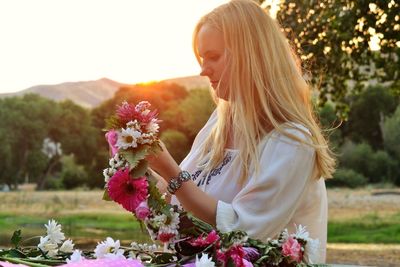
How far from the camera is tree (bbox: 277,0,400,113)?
672cm

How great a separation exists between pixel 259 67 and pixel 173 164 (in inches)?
14.2

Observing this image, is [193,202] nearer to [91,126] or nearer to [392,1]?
[392,1]

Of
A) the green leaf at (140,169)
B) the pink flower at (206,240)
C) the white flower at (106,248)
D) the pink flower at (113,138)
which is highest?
the pink flower at (113,138)

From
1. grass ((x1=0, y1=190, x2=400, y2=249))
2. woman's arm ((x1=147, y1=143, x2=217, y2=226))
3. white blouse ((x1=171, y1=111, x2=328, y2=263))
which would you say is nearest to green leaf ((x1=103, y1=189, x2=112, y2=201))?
woman's arm ((x1=147, y1=143, x2=217, y2=226))

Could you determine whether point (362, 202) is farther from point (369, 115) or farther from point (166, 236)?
point (166, 236)

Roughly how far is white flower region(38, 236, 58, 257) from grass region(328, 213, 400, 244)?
18408mm

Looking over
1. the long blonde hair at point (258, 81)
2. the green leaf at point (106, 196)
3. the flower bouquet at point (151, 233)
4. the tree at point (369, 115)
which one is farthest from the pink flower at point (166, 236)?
the tree at point (369, 115)

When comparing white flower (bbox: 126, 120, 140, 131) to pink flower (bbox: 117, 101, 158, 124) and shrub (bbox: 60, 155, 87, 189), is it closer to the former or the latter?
pink flower (bbox: 117, 101, 158, 124)

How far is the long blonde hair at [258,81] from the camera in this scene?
5.60 feet

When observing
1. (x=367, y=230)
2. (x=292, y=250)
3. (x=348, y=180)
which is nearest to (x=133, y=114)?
(x=292, y=250)

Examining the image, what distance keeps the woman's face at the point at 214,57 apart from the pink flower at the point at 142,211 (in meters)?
0.54

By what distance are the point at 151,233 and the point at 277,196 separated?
16.7 inches

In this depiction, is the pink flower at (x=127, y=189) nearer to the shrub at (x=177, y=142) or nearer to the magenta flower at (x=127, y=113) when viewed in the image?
the magenta flower at (x=127, y=113)

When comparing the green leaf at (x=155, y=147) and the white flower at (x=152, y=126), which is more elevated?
the white flower at (x=152, y=126)
